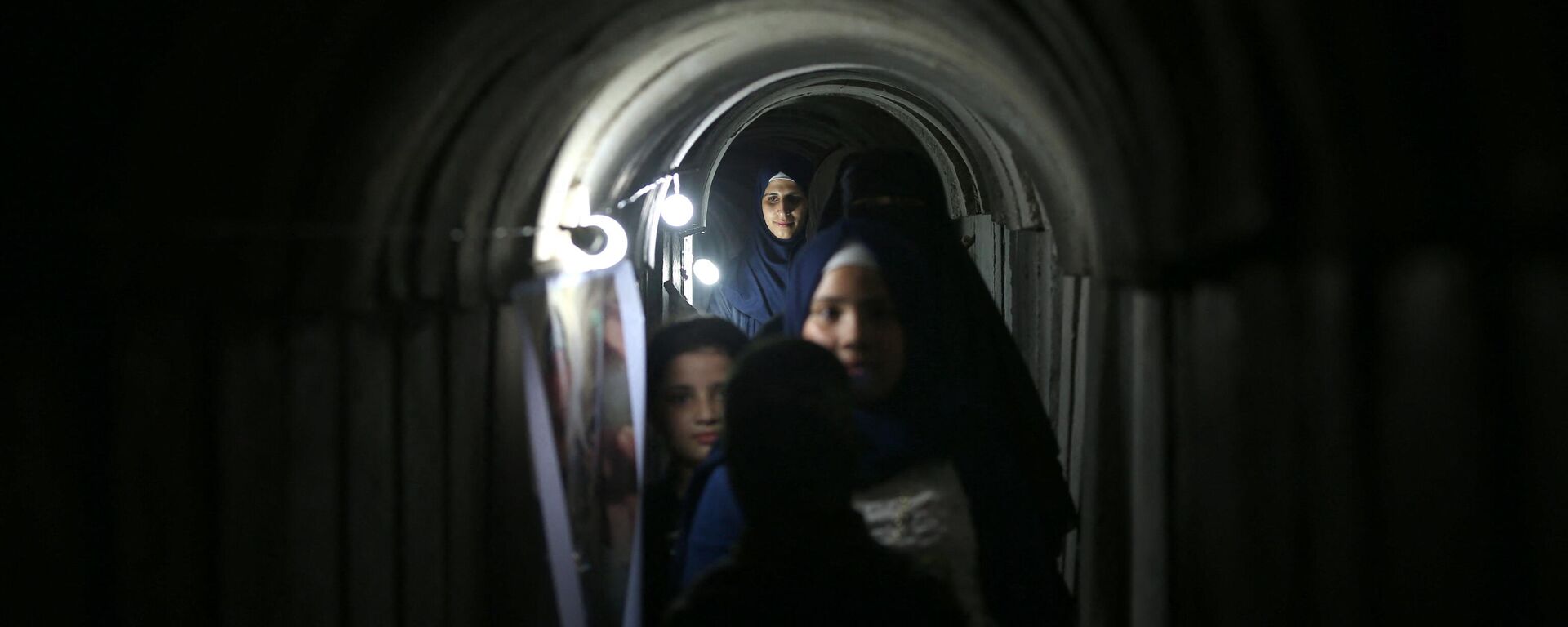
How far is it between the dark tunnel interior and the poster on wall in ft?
0.19

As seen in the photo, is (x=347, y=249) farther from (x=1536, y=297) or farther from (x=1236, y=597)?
(x=1536, y=297)

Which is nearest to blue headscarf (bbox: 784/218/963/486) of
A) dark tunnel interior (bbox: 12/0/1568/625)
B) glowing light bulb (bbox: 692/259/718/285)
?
dark tunnel interior (bbox: 12/0/1568/625)

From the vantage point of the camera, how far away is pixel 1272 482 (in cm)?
229

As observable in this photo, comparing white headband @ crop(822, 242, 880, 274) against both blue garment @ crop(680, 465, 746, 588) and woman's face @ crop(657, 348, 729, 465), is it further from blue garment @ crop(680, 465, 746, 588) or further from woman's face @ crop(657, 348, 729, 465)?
blue garment @ crop(680, 465, 746, 588)

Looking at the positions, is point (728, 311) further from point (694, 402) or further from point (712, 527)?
point (712, 527)

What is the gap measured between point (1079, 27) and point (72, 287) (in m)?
2.44

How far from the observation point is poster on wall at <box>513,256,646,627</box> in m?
4.28

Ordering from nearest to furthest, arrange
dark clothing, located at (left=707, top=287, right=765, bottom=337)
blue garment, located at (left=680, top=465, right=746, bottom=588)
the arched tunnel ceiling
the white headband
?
the arched tunnel ceiling < blue garment, located at (left=680, top=465, right=746, bottom=588) < the white headband < dark clothing, located at (left=707, top=287, right=765, bottom=337)

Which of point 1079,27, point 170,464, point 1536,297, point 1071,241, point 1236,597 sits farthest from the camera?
point 1071,241

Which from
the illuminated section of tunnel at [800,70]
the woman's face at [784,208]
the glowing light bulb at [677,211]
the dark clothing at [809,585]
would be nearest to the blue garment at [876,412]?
the dark clothing at [809,585]

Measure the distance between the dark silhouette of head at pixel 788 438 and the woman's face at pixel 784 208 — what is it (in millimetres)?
7854

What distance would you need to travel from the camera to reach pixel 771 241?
12023 millimetres

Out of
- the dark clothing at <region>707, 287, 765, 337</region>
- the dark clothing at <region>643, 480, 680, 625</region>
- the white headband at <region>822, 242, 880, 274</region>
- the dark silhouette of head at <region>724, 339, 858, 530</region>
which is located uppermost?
the white headband at <region>822, 242, 880, 274</region>

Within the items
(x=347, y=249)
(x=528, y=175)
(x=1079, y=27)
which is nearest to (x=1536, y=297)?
(x=1079, y=27)
